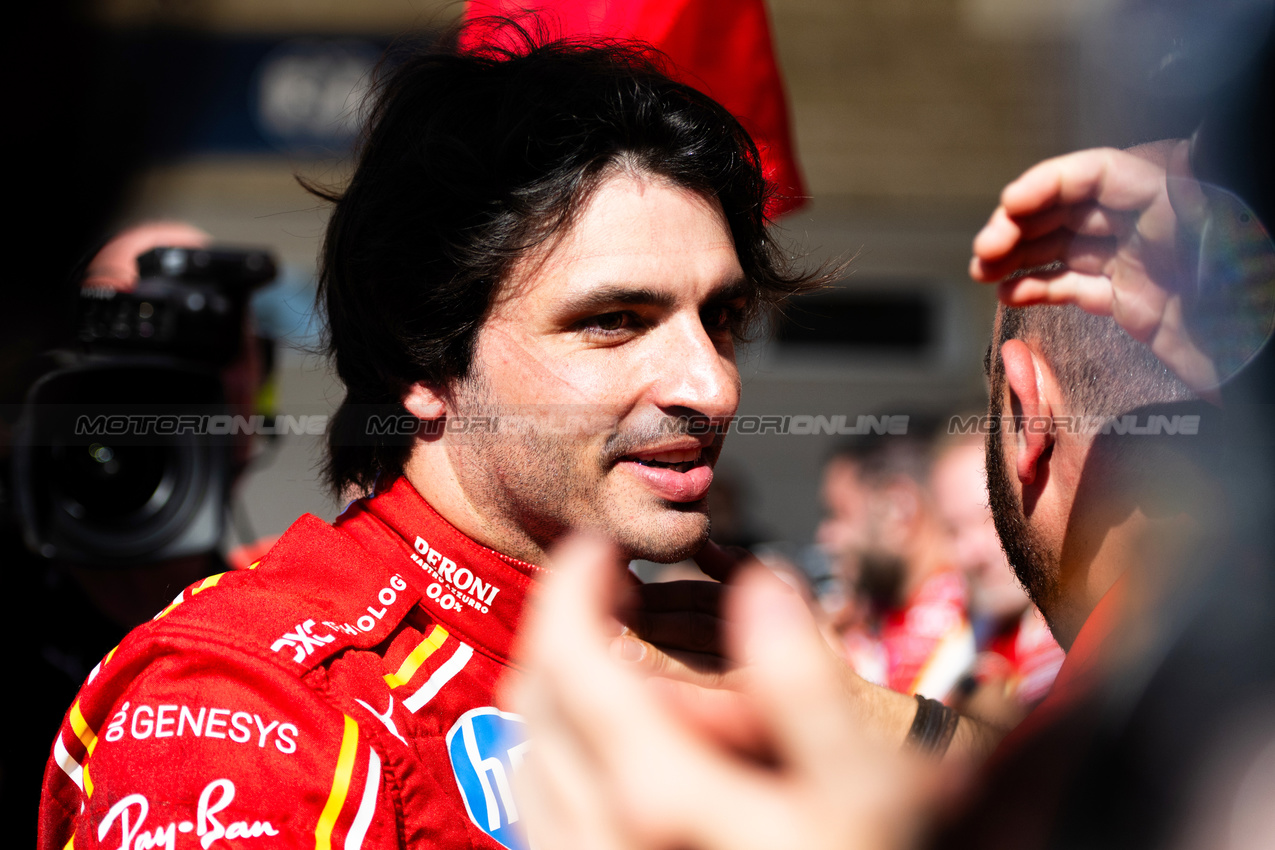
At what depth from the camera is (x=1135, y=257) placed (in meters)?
0.97

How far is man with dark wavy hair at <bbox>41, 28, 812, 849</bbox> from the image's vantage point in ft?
4.00

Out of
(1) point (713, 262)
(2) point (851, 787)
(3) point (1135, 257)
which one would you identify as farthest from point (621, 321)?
(2) point (851, 787)

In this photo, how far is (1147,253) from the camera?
95 centimetres

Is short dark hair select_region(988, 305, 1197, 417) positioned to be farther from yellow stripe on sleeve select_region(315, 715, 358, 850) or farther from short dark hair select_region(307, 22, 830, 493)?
yellow stripe on sleeve select_region(315, 715, 358, 850)

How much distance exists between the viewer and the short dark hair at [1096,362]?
1232mm

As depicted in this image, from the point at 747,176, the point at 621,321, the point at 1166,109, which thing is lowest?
the point at 621,321

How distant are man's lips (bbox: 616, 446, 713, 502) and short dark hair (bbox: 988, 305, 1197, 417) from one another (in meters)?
0.53

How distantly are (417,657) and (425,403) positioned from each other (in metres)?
0.46

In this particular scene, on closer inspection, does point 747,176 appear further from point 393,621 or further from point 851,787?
point 851,787

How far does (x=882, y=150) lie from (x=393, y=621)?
25.8 ft

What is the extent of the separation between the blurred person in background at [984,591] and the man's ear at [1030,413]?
155 centimetres

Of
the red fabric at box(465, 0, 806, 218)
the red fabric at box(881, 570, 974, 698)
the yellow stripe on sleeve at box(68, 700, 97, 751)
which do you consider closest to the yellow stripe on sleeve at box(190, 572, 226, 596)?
the yellow stripe on sleeve at box(68, 700, 97, 751)

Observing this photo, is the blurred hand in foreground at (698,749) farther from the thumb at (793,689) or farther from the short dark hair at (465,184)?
the short dark hair at (465,184)

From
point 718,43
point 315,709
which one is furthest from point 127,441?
point 718,43
